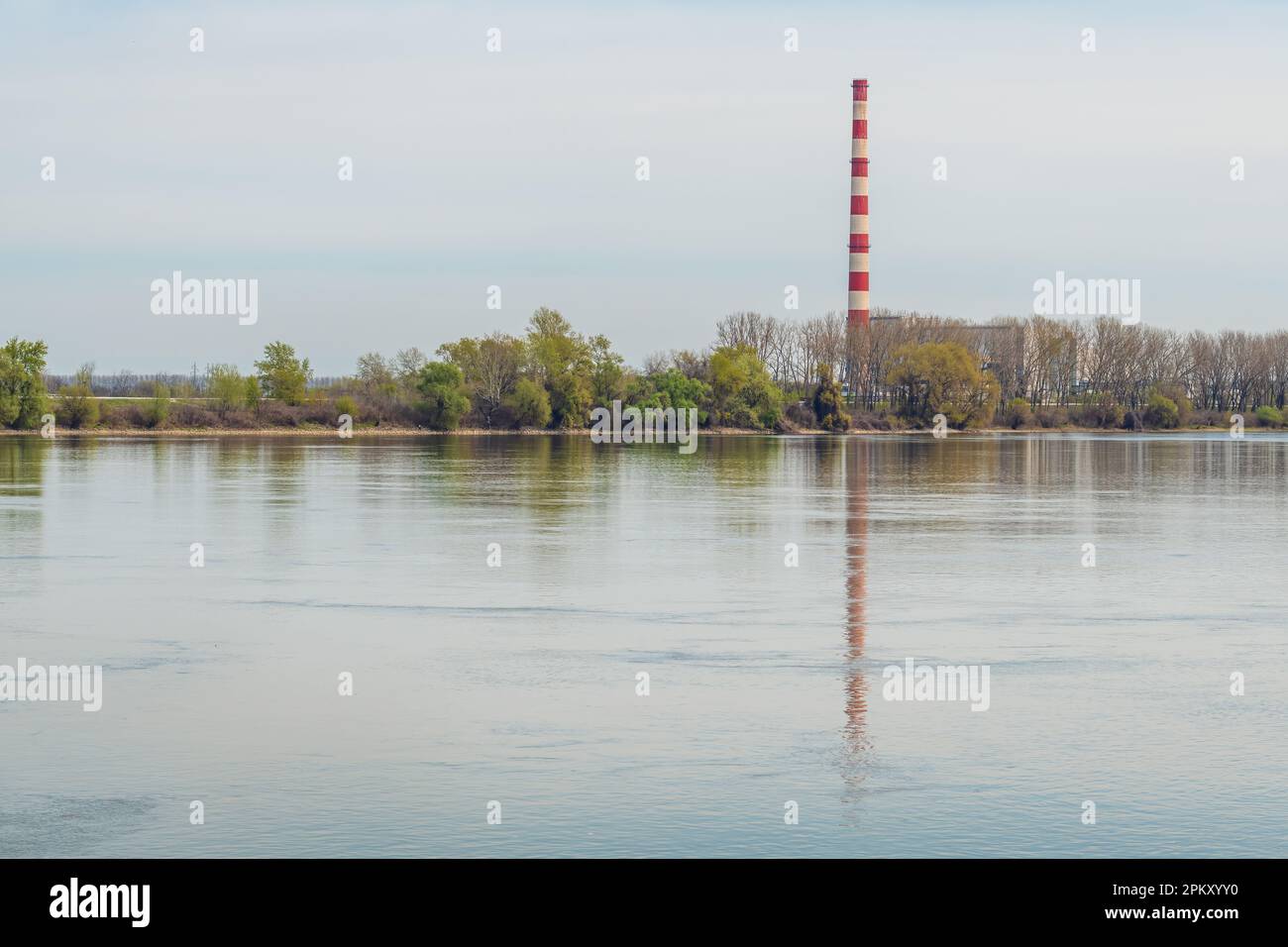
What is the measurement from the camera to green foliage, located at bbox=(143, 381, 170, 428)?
9325 cm

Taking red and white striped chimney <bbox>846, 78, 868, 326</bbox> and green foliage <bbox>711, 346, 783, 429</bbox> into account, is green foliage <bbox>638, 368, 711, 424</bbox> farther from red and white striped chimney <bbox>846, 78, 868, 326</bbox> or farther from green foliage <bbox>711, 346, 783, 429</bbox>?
red and white striped chimney <bbox>846, 78, 868, 326</bbox>

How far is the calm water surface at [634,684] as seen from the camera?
888 cm

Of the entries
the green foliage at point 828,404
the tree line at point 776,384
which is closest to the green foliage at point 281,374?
the tree line at point 776,384

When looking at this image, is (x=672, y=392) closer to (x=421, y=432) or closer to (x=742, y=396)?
(x=742, y=396)

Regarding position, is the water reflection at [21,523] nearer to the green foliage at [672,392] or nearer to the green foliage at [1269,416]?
the green foliage at [672,392]

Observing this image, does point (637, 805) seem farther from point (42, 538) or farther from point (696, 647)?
Result: point (42, 538)

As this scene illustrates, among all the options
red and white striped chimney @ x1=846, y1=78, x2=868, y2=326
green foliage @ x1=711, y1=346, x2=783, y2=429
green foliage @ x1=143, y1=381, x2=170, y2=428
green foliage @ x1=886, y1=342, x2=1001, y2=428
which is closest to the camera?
green foliage @ x1=143, y1=381, x2=170, y2=428

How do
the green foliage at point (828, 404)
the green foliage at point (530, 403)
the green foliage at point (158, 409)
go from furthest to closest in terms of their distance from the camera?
the green foliage at point (828, 404) < the green foliage at point (530, 403) < the green foliage at point (158, 409)

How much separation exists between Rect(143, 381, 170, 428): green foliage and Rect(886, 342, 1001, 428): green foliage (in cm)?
4826

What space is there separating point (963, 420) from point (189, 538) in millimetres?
92535

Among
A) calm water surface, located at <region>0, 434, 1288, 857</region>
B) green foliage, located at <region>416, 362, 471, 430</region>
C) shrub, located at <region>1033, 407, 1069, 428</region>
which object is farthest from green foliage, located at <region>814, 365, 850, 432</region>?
calm water surface, located at <region>0, 434, 1288, 857</region>

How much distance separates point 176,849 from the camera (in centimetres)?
841

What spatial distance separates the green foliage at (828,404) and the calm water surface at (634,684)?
79.9 metres

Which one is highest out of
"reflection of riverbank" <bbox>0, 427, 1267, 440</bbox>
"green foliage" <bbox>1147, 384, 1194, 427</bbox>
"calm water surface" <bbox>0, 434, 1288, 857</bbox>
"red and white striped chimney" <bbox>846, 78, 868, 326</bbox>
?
"red and white striped chimney" <bbox>846, 78, 868, 326</bbox>
